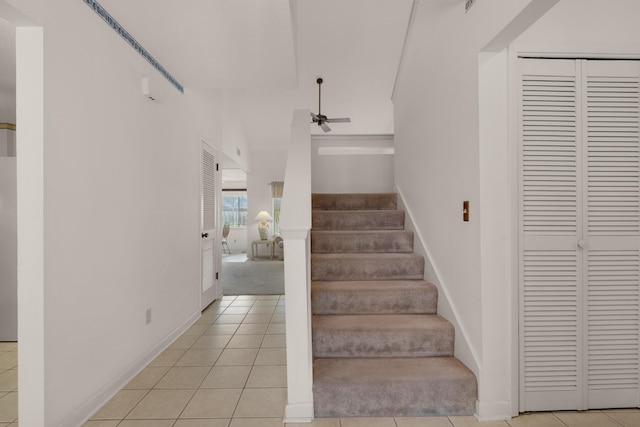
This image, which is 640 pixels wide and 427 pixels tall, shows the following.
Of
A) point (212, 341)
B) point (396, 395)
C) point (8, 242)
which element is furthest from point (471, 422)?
point (8, 242)

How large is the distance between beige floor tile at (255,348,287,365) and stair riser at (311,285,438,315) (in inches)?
22.1

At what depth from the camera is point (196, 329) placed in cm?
320

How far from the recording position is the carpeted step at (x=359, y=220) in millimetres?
3176

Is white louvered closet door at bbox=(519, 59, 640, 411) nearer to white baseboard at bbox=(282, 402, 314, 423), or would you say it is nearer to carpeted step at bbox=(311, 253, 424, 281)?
carpeted step at bbox=(311, 253, 424, 281)

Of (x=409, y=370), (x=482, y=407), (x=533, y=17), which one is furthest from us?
(x=409, y=370)

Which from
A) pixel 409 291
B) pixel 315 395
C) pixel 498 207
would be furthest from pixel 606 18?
pixel 315 395

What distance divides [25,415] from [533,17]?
3028mm

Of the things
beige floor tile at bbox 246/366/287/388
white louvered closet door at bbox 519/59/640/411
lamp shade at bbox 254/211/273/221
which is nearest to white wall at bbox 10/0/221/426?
beige floor tile at bbox 246/366/287/388

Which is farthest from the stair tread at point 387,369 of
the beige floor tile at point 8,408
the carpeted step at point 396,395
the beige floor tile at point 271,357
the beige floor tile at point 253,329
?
the beige floor tile at point 8,408

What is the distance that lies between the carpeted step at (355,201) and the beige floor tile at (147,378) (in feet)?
6.80

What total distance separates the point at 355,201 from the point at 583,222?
2105 millimetres

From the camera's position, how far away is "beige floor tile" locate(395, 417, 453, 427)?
170 cm

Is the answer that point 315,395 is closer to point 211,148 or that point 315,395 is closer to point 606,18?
point 606,18

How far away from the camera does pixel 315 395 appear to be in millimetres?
1760
